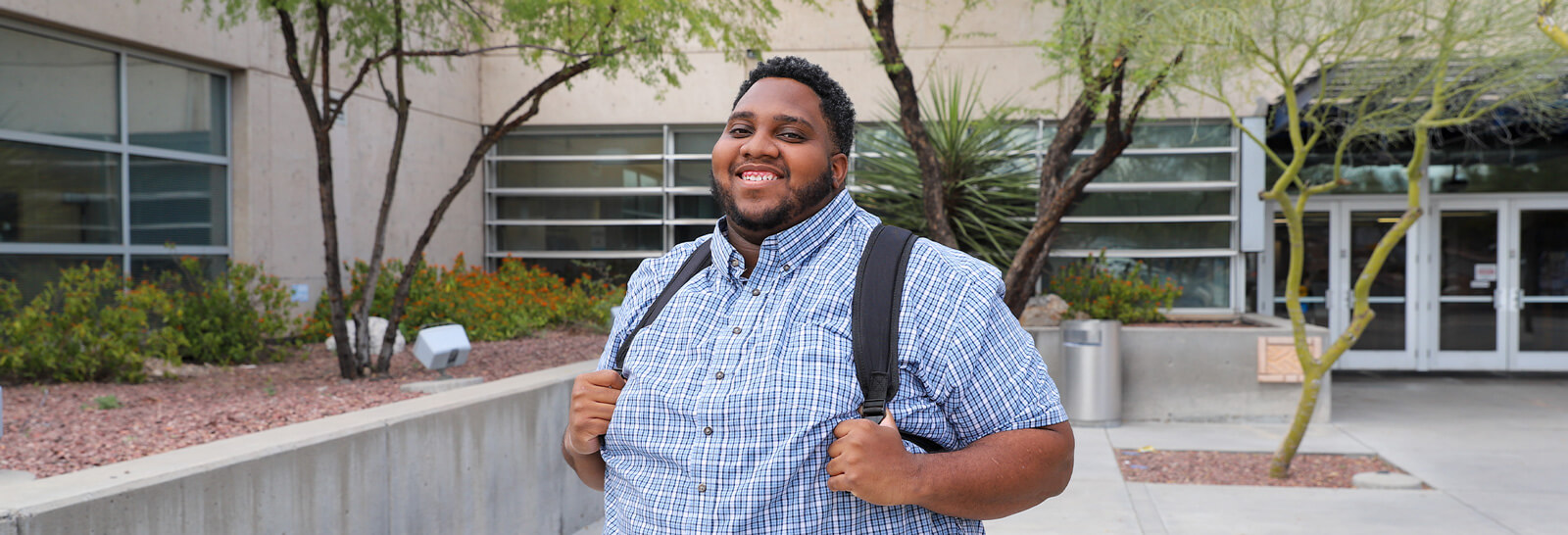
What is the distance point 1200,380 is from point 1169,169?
3.98 meters

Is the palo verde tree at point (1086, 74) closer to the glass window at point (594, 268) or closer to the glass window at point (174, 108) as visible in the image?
the glass window at point (174, 108)

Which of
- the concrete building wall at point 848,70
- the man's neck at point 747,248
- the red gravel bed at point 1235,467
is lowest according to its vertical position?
the red gravel bed at point 1235,467

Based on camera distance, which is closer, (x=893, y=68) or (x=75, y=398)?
(x=75, y=398)

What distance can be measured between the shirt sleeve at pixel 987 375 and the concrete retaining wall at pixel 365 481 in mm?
2105

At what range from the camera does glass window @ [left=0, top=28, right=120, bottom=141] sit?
24.9ft

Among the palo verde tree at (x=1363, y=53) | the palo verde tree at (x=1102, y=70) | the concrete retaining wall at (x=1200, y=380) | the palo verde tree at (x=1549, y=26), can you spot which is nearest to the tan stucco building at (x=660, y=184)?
the concrete retaining wall at (x=1200, y=380)

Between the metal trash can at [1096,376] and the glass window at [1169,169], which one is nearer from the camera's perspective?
the metal trash can at [1096,376]

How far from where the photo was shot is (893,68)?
669 centimetres

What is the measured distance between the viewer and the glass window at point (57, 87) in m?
7.60

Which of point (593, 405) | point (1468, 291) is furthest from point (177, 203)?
point (1468, 291)

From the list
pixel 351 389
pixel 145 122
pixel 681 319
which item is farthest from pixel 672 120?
pixel 681 319

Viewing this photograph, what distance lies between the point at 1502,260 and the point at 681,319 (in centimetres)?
1339

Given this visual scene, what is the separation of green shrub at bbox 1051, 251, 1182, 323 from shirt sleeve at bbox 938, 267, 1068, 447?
850cm

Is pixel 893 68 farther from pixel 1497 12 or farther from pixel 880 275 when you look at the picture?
pixel 880 275
